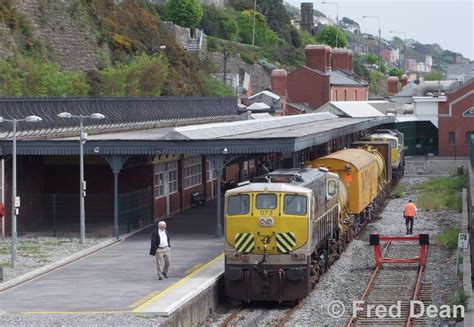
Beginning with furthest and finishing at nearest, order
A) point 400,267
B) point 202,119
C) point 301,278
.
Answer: point 202,119
point 400,267
point 301,278

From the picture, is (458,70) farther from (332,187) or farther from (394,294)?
(394,294)

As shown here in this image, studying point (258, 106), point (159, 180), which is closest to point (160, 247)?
point (159, 180)

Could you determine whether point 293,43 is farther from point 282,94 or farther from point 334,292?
point 334,292

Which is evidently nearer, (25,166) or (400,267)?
(400,267)

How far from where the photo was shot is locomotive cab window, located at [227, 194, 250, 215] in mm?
25530

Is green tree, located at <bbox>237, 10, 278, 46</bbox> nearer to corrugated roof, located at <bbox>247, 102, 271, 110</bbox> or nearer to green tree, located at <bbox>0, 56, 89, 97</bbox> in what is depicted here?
corrugated roof, located at <bbox>247, 102, 271, 110</bbox>

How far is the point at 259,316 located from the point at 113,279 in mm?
4409

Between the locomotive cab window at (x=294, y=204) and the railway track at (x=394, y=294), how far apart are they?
2.53 m

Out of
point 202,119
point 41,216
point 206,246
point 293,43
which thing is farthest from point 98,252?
point 293,43

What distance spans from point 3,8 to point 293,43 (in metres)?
101

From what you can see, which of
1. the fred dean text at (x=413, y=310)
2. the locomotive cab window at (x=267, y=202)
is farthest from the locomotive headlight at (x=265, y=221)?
the fred dean text at (x=413, y=310)

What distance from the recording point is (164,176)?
43.4m

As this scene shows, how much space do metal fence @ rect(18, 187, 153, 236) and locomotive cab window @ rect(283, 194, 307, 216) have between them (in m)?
12.5

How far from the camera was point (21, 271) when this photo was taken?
93.6 ft
